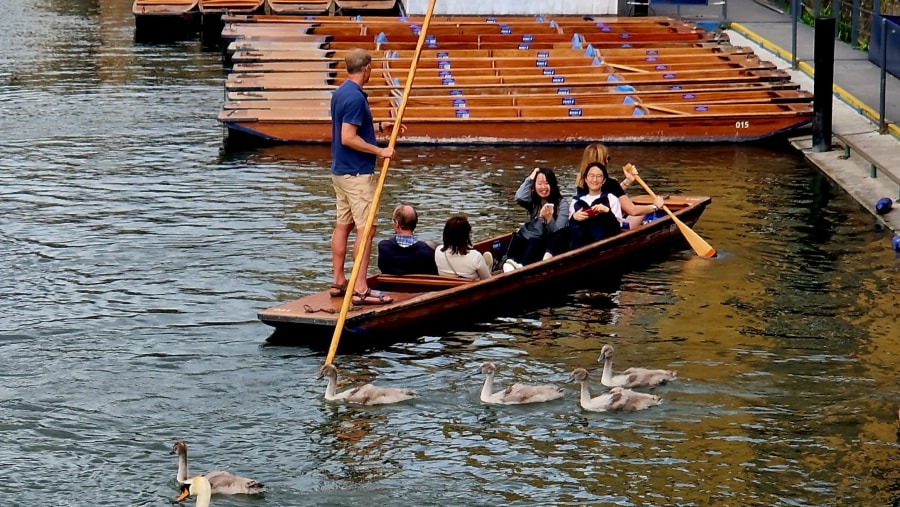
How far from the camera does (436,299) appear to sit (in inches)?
543

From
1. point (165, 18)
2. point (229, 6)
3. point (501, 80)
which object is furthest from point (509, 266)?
point (165, 18)

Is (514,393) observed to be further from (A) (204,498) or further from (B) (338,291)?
(A) (204,498)

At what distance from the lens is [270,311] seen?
13.4 m

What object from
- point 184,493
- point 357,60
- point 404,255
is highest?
point 357,60

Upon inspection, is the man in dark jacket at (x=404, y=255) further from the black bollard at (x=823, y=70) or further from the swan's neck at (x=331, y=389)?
the black bollard at (x=823, y=70)

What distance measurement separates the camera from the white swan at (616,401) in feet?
38.9

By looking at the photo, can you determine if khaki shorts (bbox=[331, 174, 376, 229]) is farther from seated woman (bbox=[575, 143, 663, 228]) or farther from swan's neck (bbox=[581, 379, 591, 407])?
seated woman (bbox=[575, 143, 663, 228])

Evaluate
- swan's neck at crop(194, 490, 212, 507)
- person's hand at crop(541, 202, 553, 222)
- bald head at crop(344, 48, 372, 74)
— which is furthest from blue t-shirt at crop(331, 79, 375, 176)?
swan's neck at crop(194, 490, 212, 507)

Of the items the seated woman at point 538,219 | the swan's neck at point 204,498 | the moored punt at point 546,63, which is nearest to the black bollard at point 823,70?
the moored punt at point 546,63

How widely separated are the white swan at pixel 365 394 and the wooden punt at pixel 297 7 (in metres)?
24.0

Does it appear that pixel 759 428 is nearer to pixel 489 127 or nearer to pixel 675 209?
pixel 675 209

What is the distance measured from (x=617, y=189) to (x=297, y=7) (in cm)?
2047

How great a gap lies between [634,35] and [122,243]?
1397 cm

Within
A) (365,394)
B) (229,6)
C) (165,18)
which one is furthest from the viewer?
(165,18)
